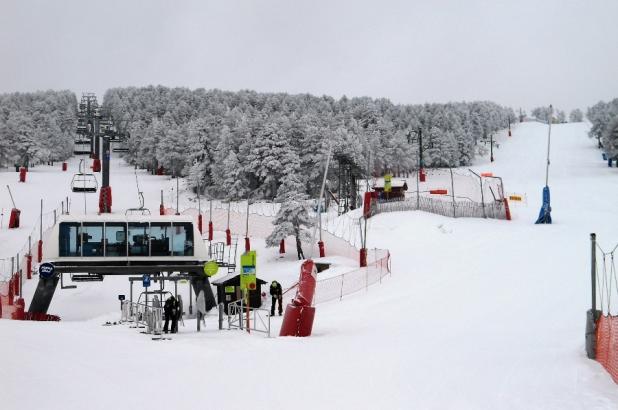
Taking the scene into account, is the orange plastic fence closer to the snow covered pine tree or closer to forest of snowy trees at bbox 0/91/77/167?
the snow covered pine tree

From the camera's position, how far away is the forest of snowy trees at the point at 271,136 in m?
80.2

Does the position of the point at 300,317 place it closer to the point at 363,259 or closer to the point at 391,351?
the point at 391,351

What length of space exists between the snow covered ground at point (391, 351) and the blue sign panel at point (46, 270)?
122 inches

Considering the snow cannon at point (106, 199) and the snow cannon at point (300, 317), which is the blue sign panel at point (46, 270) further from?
the snow cannon at point (106, 199)

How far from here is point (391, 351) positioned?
14.0 metres

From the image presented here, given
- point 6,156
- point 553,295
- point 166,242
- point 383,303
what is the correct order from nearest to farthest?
point 553,295 < point 383,303 < point 166,242 < point 6,156

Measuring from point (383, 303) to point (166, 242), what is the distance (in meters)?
10.5

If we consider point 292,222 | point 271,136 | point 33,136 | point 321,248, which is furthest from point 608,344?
point 33,136

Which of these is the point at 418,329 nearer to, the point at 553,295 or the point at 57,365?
the point at 553,295

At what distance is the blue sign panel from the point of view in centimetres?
2763

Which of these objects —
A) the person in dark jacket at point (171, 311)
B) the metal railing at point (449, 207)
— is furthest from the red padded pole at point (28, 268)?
the person in dark jacket at point (171, 311)

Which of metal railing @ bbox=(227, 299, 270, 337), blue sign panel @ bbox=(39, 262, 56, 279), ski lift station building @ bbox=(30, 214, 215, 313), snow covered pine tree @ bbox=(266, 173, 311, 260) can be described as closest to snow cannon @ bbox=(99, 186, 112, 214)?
snow covered pine tree @ bbox=(266, 173, 311, 260)

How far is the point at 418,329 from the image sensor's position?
57.9ft

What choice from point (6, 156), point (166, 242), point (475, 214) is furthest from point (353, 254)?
point (6, 156)
